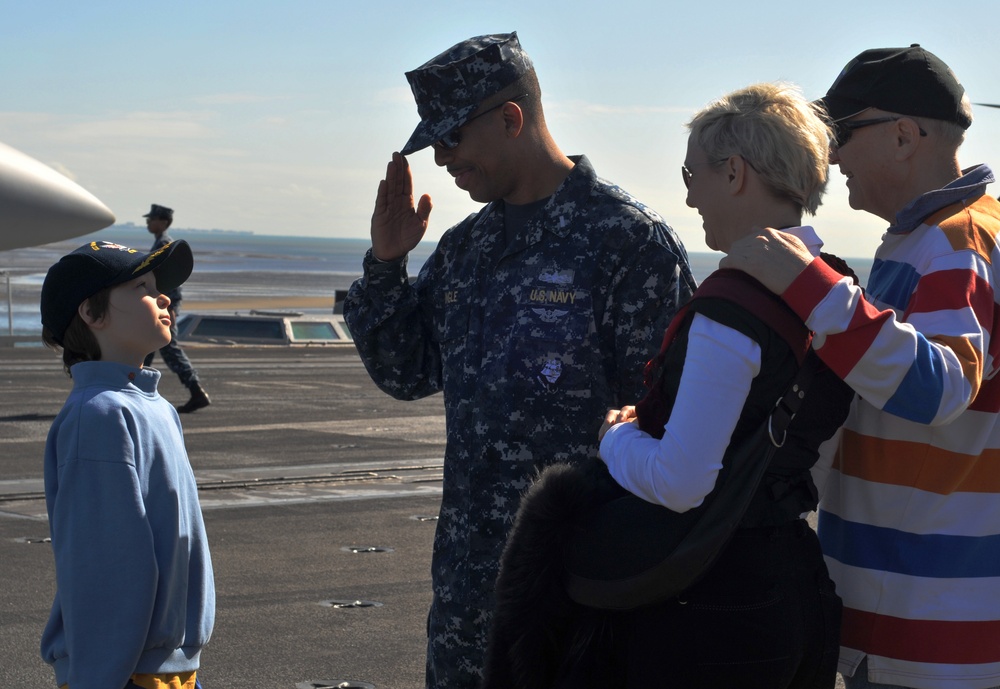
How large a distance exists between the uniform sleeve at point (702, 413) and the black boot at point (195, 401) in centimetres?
1255

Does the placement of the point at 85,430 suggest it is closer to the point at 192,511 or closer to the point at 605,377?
the point at 192,511

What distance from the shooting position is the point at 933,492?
7.89 ft

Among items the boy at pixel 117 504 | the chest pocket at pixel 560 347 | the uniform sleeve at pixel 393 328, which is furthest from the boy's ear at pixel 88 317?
the chest pocket at pixel 560 347

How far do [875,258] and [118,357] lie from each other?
5.66 feet

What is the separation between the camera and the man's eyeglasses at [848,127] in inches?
102

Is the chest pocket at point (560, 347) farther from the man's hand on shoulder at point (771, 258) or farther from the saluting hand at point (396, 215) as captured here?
the man's hand on shoulder at point (771, 258)

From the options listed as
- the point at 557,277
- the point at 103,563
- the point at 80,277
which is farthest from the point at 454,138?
the point at 103,563

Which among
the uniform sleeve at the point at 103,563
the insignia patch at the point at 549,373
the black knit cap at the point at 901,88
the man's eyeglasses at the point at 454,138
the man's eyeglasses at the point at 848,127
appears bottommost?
the uniform sleeve at the point at 103,563

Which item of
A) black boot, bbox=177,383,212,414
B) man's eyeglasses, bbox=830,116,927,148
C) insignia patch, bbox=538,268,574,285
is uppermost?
man's eyeglasses, bbox=830,116,927,148

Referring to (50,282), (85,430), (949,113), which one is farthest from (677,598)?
(50,282)

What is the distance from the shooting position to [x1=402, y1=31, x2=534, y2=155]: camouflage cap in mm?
3215

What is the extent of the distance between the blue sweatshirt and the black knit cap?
1.62m

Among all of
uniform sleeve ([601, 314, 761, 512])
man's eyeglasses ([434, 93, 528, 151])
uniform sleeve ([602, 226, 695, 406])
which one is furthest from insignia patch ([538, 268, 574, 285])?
uniform sleeve ([601, 314, 761, 512])

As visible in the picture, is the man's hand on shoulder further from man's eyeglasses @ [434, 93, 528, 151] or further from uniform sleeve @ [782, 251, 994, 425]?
man's eyeglasses @ [434, 93, 528, 151]
